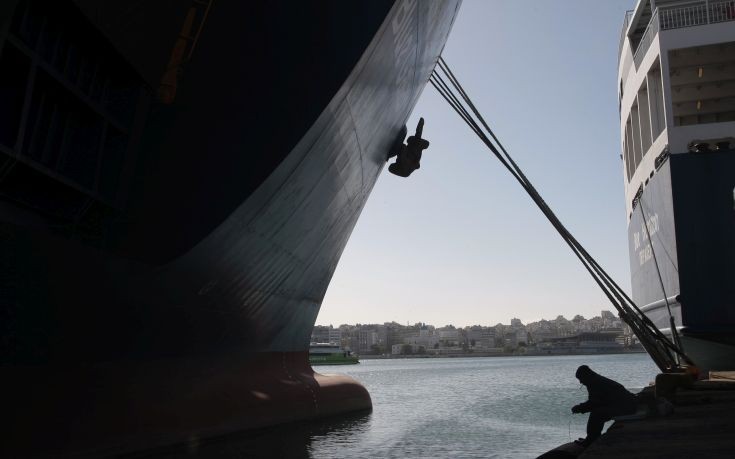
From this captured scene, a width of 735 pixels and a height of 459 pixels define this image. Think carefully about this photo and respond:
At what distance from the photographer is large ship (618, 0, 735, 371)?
16.4 meters

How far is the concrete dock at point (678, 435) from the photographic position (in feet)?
17.3

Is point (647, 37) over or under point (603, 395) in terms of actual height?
over

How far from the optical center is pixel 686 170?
1700 centimetres

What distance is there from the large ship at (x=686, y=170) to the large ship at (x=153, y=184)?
35.7 feet

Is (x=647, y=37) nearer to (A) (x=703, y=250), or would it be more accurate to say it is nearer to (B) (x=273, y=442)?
(A) (x=703, y=250)

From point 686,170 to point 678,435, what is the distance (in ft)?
41.7

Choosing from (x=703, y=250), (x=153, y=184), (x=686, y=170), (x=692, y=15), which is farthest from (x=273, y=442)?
(x=692, y=15)

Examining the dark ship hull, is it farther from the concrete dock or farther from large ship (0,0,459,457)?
large ship (0,0,459,457)

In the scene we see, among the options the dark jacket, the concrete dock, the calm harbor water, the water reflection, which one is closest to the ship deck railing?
the calm harbor water

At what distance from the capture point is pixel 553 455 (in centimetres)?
699

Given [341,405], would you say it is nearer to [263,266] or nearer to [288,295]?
[288,295]

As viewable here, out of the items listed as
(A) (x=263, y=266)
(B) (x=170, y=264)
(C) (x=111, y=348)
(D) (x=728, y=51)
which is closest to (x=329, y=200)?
(A) (x=263, y=266)

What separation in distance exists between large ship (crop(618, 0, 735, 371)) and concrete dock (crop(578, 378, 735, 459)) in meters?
6.80

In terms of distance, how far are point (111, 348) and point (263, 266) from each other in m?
3.08
